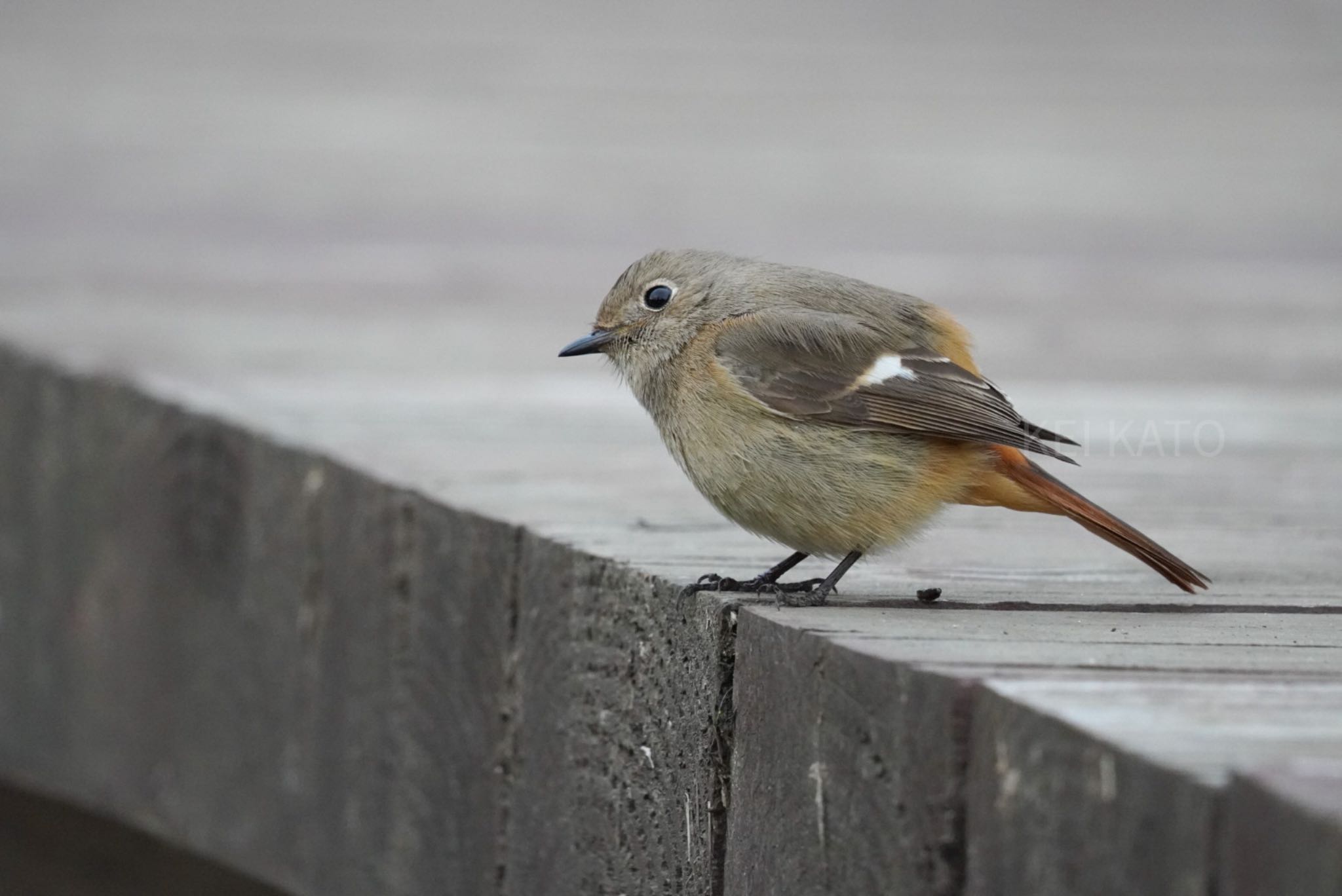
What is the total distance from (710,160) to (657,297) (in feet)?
33.0

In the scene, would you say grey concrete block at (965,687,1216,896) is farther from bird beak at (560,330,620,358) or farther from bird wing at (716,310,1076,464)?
bird beak at (560,330,620,358)

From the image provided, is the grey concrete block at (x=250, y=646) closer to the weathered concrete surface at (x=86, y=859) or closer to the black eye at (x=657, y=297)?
the weathered concrete surface at (x=86, y=859)

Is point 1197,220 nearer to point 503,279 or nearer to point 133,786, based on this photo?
point 503,279

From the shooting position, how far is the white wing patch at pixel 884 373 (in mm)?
4066

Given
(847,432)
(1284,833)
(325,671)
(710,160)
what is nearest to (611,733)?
(847,432)

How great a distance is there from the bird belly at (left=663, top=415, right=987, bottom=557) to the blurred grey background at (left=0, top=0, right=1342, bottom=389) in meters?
3.14

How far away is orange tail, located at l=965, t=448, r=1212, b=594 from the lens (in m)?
3.76

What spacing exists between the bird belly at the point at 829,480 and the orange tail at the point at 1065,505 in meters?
0.05

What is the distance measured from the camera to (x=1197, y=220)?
12219 millimetres

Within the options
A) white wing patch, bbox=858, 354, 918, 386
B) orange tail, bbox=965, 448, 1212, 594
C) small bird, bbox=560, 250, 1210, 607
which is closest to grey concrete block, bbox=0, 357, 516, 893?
small bird, bbox=560, 250, 1210, 607

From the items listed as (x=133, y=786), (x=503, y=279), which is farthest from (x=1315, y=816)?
(x=503, y=279)

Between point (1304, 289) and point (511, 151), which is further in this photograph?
point (511, 151)

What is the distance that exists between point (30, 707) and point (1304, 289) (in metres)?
6.08

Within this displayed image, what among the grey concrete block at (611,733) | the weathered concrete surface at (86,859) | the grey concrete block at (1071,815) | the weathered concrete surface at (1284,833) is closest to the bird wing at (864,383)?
the grey concrete block at (611,733)
